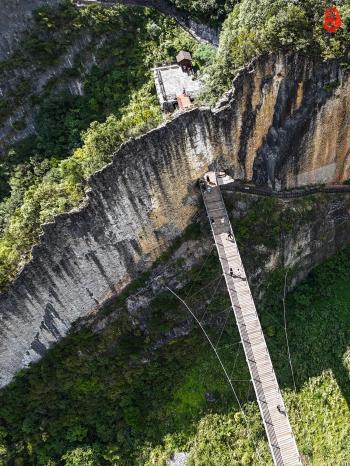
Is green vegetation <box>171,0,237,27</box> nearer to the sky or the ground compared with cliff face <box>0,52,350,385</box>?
nearer to the sky

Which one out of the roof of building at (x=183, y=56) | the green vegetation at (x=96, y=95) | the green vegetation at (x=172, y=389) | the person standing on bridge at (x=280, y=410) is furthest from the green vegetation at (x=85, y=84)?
the person standing on bridge at (x=280, y=410)

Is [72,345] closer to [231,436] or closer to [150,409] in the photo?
[150,409]

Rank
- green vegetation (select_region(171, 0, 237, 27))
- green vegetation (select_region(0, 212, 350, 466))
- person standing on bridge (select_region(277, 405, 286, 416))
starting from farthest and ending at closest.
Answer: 1. green vegetation (select_region(171, 0, 237, 27))
2. green vegetation (select_region(0, 212, 350, 466))
3. person standing on bridge (select_region(277, 405, 286, 416))

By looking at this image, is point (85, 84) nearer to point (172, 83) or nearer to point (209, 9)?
point (172, 83)

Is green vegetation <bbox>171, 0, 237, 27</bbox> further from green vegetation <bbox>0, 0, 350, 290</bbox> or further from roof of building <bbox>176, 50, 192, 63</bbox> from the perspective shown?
roof of building <bbox>176, 50, 192, 63</bbox>

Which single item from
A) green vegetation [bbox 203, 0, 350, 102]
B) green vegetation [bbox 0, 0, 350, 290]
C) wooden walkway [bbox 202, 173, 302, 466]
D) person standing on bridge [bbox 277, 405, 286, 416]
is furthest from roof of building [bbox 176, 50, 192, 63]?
person standing on bridge [bbox 277, 405, 286, 416]

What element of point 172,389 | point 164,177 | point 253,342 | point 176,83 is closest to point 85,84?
point 176,83
